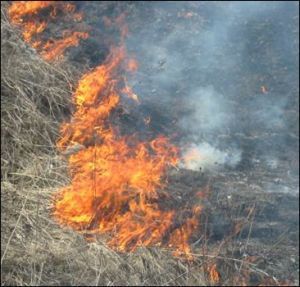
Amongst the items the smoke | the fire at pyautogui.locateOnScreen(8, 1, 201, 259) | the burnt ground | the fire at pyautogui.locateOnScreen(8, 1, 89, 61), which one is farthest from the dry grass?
the burnt ground

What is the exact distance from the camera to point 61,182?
5207 millimetres

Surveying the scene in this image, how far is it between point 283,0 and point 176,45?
2.46m

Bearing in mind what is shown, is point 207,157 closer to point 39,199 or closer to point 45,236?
point 39,199

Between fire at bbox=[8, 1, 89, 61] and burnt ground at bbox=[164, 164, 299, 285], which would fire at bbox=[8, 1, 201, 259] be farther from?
burnt ground at bbox=[164, 164, 299, 285]

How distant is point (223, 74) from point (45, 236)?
4125 mm

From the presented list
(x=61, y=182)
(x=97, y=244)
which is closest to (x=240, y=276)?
(x=97, y=244)

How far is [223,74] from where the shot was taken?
7.42 m

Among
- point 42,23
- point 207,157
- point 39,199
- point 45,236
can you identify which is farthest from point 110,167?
point 42,23

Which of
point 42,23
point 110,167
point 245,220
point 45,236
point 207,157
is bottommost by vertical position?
point 207,157

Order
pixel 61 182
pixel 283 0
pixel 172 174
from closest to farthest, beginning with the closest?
pixel 61 182 → pixel 172 174 → pixel 283 0

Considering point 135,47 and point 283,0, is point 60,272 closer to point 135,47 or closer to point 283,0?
point 135,47

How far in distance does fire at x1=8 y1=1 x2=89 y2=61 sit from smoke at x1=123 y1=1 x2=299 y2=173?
3.23ft

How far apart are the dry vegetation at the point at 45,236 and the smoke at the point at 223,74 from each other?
1.31m

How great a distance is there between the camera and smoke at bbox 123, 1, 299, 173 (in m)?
6.45
